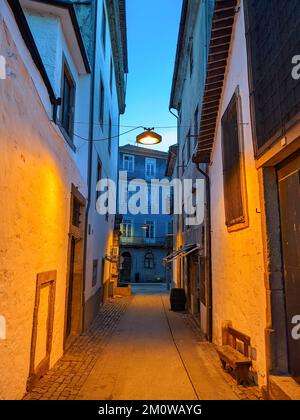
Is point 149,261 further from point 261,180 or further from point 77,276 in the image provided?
point 261,180

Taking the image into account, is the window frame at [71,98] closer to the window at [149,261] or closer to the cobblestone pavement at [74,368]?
the cobblestone pavement at [74,368]

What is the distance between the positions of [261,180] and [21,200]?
3.43 meters

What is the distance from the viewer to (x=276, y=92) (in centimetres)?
421

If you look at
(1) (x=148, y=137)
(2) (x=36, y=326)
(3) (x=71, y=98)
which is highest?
(3) (x=71, y=98)

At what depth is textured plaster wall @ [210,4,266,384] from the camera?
4.83 metres

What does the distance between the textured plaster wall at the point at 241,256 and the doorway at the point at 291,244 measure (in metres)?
0.42

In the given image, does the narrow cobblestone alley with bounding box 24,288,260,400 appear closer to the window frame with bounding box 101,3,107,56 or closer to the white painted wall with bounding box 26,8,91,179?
the white painted wall with bounding box 26,8,91,179

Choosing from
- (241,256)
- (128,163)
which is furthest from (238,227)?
(128,163)

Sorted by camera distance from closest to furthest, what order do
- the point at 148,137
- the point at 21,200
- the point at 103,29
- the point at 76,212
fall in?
1. the point at 21,200
2. the point at 148,137
3. the point at 76,212
4. the point at 103,29

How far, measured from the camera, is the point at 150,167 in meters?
38.4

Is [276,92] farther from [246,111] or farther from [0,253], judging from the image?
[0,253]

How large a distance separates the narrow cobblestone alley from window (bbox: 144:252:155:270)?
1036 inches

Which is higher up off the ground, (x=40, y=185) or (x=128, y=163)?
(x=128, y=163)
